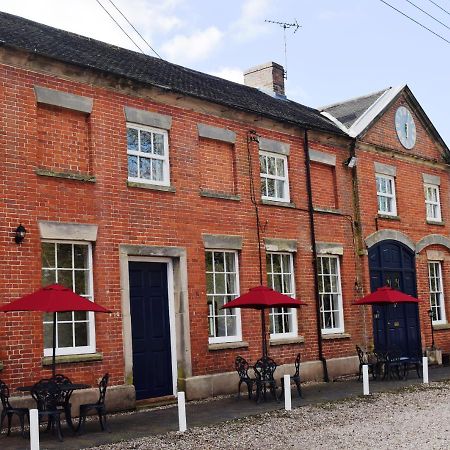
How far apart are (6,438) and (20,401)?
3.23 ft

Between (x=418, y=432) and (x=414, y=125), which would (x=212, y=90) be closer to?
(x=414, y=125)

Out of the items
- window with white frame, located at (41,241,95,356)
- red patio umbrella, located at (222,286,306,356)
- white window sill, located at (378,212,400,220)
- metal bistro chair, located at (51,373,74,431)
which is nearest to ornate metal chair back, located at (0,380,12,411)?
metal bistro chair, located at (51,373,74,431)

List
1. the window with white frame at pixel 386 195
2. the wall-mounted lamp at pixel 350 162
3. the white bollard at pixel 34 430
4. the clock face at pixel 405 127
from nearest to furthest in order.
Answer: the white bollard at pixel 34 430
the wall-mounted lamp at pixel 350 162
the window with white frame at pixel 386 195
the clock face at pixel 405 127

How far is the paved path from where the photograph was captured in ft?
33.0

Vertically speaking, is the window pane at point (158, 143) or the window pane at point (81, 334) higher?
the window pane at point (158, 143)

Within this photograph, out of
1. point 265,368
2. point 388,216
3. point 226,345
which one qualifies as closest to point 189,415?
point 265,368

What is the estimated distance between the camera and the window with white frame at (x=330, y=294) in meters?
18.1

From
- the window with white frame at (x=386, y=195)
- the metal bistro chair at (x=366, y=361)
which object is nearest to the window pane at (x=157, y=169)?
the metal bistro chair at (x=366, y=361)

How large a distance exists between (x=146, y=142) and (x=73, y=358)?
4786mm

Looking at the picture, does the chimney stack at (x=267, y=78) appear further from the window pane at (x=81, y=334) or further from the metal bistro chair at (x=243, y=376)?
the window pane at (x=81, y=334)

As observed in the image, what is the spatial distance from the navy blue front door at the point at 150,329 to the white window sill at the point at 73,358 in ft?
3.95

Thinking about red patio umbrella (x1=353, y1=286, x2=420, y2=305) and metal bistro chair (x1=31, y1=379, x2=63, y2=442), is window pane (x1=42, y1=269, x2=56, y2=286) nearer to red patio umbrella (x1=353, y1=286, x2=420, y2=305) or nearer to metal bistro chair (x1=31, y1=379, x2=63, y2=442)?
metal bistro chair (x1=31, y1=379, x2=63, y2=442)

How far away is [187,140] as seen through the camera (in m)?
15.3

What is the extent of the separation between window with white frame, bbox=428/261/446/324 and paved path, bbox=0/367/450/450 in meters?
5.56
